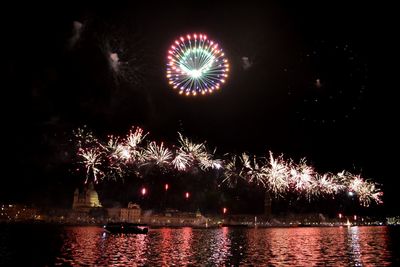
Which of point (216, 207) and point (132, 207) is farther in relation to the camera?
point (132, 207)

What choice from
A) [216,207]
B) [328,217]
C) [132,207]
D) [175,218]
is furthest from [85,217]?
[328,217]

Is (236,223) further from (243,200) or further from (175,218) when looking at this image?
(175,218)

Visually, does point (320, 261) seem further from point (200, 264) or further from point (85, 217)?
point (85, 217)

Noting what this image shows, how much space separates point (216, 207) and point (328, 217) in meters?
56.6

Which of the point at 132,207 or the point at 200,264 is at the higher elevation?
the point at 132,207

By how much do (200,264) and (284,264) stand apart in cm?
749

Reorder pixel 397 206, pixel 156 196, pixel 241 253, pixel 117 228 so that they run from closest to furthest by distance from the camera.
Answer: pixel 241 253, pixel 117 228, pixel 156 196, pixel 397 206

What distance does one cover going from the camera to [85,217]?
591ft

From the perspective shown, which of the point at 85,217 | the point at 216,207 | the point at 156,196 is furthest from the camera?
the point at 85,217

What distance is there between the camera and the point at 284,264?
1548 inches

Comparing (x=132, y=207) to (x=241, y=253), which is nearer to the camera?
(x=241, y=253)

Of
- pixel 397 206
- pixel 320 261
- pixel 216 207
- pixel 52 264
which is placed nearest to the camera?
pixel 52 264

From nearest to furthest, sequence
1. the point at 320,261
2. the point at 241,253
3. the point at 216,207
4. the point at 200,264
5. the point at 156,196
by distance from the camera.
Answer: the point at 200,264
the point at 320,261
the point at 241,253
the point at 156,196
the point at 216,207

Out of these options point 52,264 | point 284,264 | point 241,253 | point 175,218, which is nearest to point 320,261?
point 284,264
